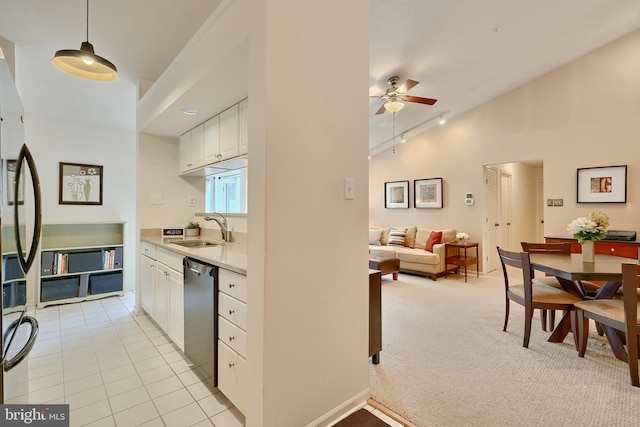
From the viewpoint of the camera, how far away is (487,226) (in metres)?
5.32

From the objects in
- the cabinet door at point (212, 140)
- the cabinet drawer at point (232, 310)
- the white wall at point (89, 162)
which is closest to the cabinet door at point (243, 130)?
the cabinet door at point (212, 140)

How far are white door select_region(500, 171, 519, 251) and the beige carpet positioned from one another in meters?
3.32

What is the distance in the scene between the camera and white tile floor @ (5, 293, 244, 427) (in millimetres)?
1607

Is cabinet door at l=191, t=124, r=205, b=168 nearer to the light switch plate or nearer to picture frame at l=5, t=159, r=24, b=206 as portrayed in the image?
picture frame at l=5, t=159, r=24, b=206

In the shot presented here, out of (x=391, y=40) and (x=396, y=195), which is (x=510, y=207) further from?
(x=391, y=40)

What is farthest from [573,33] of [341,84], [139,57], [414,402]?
[139,57]

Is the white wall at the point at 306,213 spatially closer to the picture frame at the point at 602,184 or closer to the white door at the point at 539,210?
the picture frame at the point at 602,184

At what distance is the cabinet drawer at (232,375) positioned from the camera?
1495 millimetres

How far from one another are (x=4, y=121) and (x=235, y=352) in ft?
4.68

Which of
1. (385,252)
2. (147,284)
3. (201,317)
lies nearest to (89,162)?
(147,284)

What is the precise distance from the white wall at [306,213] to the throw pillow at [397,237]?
4.28m

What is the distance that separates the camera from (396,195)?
21.4ft

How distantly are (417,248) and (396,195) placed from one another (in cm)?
149

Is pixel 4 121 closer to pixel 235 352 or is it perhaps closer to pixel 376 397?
pixel 235 352
